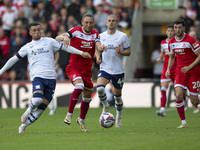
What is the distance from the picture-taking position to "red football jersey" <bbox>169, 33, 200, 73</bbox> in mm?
11484

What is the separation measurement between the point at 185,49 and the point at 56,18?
12.1 m

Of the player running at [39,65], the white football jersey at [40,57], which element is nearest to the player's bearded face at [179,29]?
the player running at [39,65]

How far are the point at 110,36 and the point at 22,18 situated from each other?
11.6m

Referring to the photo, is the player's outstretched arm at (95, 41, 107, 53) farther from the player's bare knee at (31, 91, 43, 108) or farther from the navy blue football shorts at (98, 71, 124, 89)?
the player's bare knee at (31, 91, 43, 108)

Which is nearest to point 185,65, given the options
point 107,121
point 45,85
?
point 107,121

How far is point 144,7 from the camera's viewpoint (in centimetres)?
2527

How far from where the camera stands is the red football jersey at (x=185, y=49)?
11.5m

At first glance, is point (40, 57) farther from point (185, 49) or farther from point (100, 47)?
point (185, 49)

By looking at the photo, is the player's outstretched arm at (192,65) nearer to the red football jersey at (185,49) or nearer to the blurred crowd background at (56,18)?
the red football jersey at (185,49)

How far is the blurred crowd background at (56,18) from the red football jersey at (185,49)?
29.7ft

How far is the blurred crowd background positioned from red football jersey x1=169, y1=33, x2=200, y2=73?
9.05 m

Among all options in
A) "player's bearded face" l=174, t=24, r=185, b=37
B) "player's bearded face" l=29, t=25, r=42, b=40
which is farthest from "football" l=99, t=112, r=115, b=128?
"player's bearded face" l=174, t=24, r=185, b=37

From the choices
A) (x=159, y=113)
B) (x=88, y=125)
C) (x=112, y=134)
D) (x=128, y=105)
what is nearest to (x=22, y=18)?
(x=128, y=105)

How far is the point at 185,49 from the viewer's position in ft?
38.0
